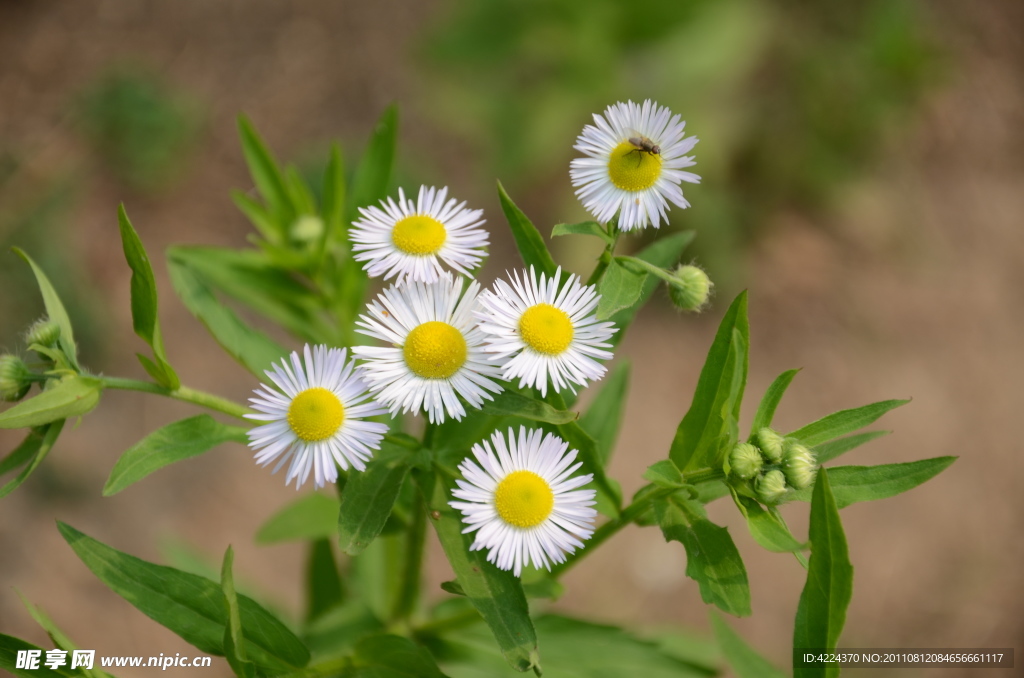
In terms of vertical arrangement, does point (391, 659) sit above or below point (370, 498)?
below

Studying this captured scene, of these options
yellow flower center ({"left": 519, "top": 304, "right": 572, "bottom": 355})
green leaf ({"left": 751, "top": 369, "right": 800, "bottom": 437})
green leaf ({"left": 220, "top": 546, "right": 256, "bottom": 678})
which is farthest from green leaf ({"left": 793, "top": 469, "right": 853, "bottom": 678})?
green leaf ({"left": 220, "top": 546, "right": 256, "bottom": 678})

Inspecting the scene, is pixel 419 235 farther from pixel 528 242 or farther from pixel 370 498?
pixel 370 498

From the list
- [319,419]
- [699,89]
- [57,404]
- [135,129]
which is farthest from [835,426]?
[135,129]

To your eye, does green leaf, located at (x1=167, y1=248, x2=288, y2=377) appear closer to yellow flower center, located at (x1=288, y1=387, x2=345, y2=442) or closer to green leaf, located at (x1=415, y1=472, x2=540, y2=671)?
yellow flower center, located at (x1=288, y1=387, x2=345, y2=442)

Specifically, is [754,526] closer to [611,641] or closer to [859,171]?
[611,641]

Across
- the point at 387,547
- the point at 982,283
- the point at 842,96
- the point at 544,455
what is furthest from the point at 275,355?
the point at 982,283

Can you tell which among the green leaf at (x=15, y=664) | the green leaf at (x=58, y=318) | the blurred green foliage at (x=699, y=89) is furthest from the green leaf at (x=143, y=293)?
the blurred green foliage at (x=699, y=89)
